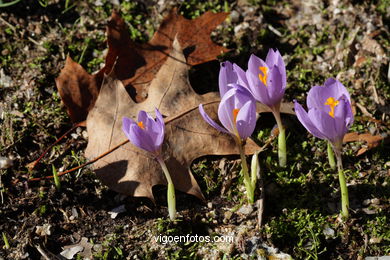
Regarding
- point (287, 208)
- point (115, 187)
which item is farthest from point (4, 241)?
point (287, 208)

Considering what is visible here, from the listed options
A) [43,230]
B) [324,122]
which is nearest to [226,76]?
[324,122]

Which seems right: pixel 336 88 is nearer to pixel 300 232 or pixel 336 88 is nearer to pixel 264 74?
pixel 264 74

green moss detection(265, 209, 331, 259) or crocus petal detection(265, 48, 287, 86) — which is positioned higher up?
crocus petal detection(265, 48, 287, 86)

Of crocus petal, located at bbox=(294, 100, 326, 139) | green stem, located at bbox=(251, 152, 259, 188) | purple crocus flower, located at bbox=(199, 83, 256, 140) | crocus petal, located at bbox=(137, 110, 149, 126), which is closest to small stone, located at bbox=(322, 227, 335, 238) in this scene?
green stem, located at bbox=(251, 152, 259, 188)

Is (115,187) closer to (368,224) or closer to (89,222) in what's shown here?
(89,222)

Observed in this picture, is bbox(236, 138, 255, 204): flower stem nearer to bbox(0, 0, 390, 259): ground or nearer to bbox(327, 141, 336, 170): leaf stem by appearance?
bbox(0, 0, 390, 259): ground

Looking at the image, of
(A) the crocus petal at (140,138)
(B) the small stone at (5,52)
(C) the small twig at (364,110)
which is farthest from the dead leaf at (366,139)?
(B) the small stone at (5,52)

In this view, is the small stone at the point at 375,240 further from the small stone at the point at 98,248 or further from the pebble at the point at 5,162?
the pebble at the point at 5,162
